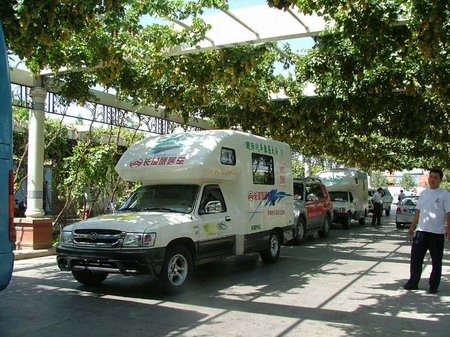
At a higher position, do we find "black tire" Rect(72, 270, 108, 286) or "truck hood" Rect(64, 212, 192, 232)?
"truck hood" Rect(64, 212, 192, 232)

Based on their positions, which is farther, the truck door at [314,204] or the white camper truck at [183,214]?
the truck door at [314,204]

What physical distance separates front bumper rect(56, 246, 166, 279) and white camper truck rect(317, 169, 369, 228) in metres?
15.7

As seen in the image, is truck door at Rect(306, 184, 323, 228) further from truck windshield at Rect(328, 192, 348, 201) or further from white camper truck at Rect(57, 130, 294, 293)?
truck windshield at Rect(328, 192, 348, 201)

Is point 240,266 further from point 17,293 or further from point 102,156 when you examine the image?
point 102,156

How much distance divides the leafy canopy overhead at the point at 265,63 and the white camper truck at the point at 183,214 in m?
2.57

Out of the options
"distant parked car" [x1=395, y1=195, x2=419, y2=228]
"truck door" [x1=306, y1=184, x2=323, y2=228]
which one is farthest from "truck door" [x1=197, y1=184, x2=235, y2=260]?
"distant parked car" [x1=395, y1=195, x2=419, y2=228]

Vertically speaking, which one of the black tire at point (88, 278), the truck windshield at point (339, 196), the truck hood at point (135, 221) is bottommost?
the black tire at point (88, 278)

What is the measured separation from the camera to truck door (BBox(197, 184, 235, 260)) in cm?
812

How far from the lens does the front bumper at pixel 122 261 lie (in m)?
6.84

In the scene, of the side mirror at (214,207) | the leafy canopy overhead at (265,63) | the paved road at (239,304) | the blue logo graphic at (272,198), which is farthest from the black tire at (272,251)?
the leafy canopy overhead at (265,63)

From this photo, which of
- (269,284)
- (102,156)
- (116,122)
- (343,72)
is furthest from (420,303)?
(116,122)

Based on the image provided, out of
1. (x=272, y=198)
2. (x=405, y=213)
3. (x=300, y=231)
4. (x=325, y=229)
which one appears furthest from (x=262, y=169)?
(x=405, y=213)

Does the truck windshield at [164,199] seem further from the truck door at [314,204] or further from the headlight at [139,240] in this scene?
the truck door at [314,204]

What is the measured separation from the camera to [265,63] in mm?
13062
